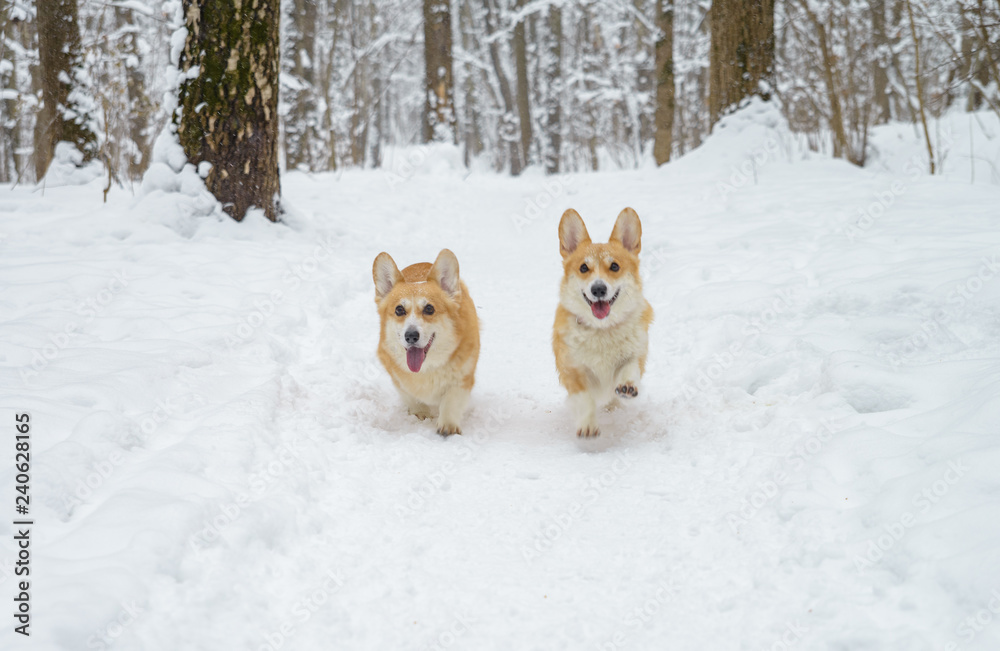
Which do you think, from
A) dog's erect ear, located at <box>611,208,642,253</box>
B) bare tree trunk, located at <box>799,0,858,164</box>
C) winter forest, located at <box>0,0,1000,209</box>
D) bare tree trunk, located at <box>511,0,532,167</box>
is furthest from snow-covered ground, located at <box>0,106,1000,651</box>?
bare tree trunk, located at <box>511,0,532,167</box>

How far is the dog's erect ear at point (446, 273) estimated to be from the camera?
3.63 meters

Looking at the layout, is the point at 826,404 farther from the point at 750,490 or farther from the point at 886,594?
the point at 886,594

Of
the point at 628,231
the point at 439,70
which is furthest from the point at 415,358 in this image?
the point at 439,70

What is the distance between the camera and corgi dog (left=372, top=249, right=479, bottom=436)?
11.2 feet

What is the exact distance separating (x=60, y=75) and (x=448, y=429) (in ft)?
24.0

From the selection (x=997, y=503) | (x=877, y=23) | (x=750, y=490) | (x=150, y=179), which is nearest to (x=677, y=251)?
(x=750, y=490)

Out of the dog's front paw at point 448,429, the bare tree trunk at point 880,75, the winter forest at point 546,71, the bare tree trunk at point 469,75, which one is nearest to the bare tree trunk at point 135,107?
the winter forest at point 546,71
